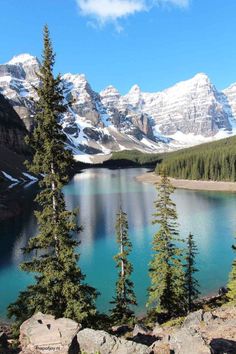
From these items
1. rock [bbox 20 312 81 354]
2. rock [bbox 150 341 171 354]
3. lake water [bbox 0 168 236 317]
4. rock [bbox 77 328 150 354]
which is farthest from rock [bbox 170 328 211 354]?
lake water [bbox 0 168 236 317]

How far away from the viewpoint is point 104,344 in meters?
14.7

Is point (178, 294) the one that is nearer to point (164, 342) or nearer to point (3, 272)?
point (164, 342)

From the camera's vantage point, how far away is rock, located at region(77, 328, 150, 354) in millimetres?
14211

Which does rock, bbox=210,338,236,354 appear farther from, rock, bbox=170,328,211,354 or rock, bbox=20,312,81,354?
rock, bbox=20,312,81,354

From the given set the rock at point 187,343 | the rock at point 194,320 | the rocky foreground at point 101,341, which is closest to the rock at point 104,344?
the rocky foreground at point 101,341

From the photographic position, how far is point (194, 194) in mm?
132750

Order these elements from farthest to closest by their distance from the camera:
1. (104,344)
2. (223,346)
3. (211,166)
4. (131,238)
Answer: (211,166)
(131,238)
(223,346)
(104,344)

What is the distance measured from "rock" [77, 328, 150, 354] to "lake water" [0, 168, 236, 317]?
15972mm

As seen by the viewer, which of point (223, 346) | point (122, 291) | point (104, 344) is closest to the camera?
point (104, 344)

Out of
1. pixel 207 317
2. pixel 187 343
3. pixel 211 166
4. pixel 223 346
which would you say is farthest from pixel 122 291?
pixel 211 166

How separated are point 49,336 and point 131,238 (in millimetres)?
51203

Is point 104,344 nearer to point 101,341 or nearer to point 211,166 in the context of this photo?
point 101,341

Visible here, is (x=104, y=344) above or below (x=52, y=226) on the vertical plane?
below

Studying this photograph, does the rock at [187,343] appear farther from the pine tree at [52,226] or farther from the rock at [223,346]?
the pine tree at [52,226]
